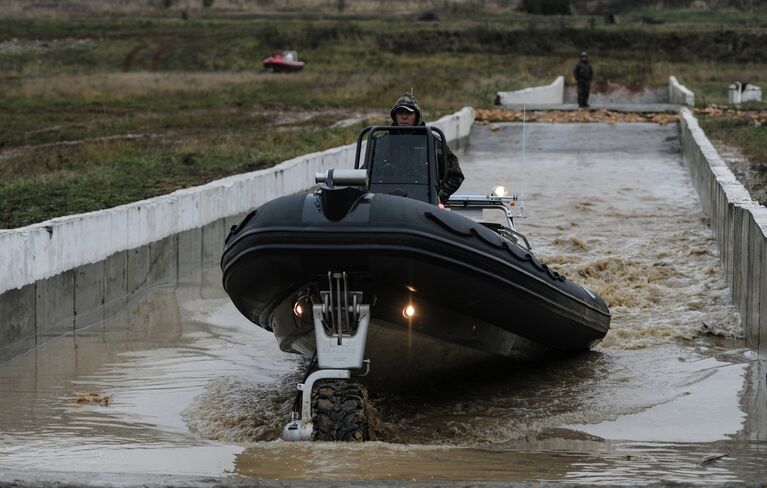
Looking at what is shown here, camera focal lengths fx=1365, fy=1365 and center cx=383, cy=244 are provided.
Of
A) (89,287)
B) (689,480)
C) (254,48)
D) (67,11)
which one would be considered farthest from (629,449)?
(67,11)

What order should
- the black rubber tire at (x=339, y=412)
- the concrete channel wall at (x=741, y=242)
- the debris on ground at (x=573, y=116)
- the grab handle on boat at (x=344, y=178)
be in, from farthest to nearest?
the debris on ground at (x=573, y=116), the concrete channel wall at (x=741, y=242), the grab handle on boat at (x=344, y=178), the black rubber tire at (x=339, y=412)

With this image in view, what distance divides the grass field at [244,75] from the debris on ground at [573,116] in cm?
145

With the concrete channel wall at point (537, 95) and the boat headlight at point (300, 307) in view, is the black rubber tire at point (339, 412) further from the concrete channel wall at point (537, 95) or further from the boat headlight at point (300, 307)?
the concrete channel wall at point (537, 95)

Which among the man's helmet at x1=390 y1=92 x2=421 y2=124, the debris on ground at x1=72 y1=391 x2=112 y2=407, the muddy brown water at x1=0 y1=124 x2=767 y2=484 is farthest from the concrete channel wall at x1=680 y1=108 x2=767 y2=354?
the debris on ground at x1=72 y1=391 x2=112 y2=407

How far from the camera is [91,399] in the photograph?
863 cm

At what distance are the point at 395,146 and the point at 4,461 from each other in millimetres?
3740

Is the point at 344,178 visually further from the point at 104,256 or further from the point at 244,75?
the point at 244,75

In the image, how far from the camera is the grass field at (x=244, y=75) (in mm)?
20250

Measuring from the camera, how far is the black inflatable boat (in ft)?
24.6

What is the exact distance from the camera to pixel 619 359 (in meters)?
10.3

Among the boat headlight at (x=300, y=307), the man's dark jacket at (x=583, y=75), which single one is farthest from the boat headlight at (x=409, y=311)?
the man's dark jacket at (x=583, y=75)

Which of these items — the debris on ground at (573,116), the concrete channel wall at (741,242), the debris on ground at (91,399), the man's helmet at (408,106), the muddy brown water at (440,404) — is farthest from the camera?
the debris on ground at (573,116)

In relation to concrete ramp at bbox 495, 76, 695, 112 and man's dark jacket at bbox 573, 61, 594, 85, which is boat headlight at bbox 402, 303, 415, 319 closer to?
concrete ramp at bbox 495, 76, 695, 112

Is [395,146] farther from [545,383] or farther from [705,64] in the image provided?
[705,64]
